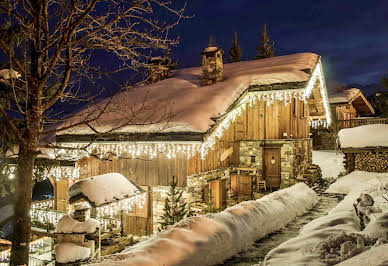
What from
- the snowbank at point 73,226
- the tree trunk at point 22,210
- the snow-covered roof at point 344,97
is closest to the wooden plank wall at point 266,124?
the snowbank at point 73,226

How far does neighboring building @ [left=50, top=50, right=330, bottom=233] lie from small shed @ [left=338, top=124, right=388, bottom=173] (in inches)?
109

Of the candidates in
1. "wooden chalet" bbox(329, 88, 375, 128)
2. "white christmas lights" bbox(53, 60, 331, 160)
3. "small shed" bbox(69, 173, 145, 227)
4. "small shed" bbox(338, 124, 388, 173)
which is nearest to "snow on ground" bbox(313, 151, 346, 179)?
"wooden chalet" bbox(329, 88, 375, 128)

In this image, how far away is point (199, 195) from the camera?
14.0 m

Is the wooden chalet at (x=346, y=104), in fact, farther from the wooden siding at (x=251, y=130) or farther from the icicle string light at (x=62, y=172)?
the icicle string light at (x=62, y=172)

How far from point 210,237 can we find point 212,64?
12.8 meters

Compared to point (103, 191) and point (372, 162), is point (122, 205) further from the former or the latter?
point (372, 162)

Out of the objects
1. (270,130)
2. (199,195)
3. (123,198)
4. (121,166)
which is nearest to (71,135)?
(121,166)

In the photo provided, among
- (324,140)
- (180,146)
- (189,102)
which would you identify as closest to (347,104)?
(324,140)

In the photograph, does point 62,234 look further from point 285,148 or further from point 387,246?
point 285,148

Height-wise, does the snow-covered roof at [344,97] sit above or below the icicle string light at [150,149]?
above

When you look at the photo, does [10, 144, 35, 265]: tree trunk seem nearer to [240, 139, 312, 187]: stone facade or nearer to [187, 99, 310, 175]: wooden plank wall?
[187, 99, 310, 175]: wooden plank wall

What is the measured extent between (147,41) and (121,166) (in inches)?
351

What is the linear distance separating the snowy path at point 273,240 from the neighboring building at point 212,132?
15.5 ft

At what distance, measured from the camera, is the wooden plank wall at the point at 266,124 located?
17.2 metres
